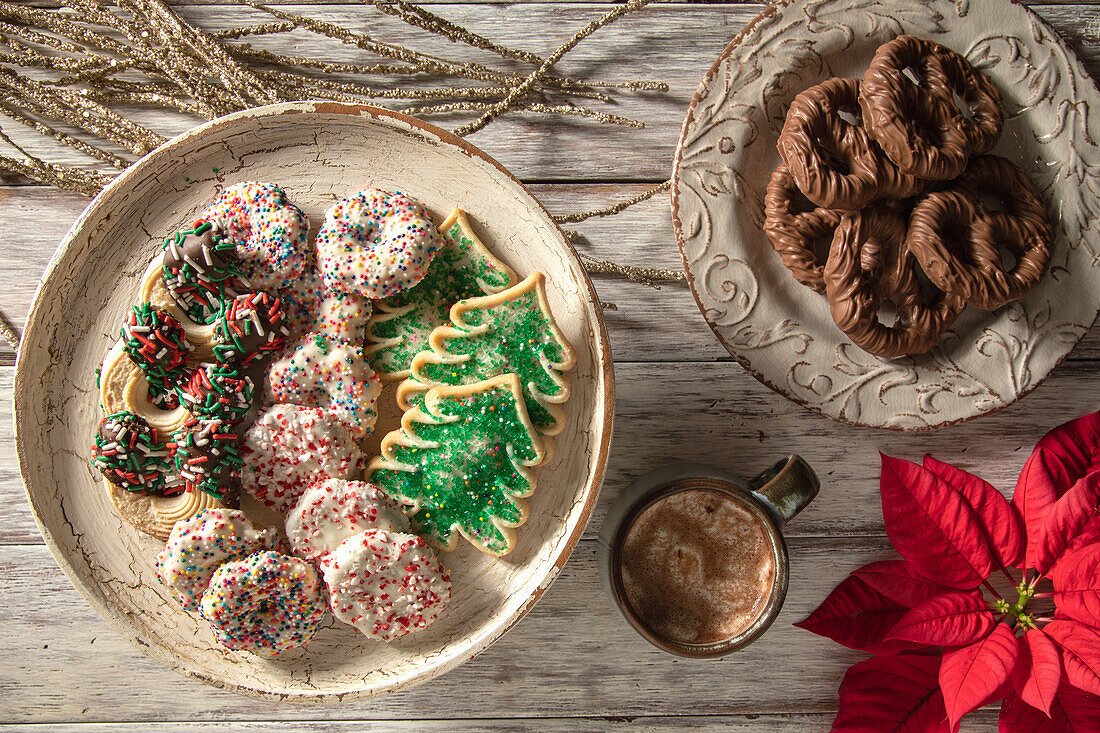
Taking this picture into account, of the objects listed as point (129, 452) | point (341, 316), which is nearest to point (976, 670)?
point (341, 316)

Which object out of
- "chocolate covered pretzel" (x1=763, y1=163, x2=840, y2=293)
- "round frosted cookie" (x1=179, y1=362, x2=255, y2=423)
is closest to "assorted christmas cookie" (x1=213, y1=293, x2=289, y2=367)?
"round frosted cookie" (x1=179, y1=362, x2=255, y2=423)

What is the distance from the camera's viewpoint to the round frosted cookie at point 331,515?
1.15 m

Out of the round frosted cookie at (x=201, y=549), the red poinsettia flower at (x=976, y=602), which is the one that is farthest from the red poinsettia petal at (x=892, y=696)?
the round frosted cookie at (x=201, y=549)

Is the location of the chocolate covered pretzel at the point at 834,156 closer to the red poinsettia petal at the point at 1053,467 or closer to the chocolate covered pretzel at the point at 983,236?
the chocolate covered pretzel at the point at 983,236

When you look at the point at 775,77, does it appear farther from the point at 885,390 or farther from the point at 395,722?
the point at 395,722

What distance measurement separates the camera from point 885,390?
1.31 metres

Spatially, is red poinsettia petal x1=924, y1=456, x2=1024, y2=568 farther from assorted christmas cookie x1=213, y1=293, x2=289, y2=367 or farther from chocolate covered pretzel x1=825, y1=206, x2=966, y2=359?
assorted christmas cookie x1=213, y1=293, x2=289, y2=367

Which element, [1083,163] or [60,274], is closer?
[60,274]

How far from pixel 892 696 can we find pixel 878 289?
82 cm

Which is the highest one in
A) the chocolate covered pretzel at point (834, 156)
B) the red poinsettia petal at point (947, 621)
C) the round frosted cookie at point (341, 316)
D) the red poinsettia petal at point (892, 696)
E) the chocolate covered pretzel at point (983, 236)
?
the chocolate covered pretzel at point (834, 156)

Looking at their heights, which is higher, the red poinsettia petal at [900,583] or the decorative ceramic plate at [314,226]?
the decorative ceramic plate at [314,226]

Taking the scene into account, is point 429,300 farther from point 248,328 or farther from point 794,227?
point 794,227

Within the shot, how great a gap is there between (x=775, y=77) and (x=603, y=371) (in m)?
0.64

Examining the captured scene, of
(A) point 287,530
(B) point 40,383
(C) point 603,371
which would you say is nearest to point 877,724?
(C) point 603,371
